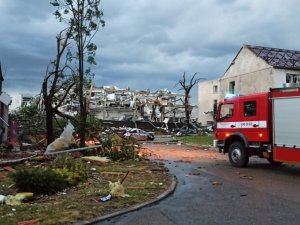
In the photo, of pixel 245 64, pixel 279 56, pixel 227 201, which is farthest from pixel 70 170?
pixel 279 56

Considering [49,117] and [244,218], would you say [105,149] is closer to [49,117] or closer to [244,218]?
[49,117]

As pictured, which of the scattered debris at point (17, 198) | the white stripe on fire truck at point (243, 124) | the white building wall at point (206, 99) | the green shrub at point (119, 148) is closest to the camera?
the scattered debris at point (17, 198)

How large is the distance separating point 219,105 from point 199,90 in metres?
53.7

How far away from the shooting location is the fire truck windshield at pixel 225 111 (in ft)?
60.1

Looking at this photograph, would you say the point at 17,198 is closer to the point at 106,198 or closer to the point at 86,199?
the point at 86,199

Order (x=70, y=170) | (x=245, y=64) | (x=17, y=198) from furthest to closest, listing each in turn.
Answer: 1. (x=245, y=64)
2. (x=70, y=170)
3. (x=17, y=198)

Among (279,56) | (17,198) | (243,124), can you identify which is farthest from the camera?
(279,56)

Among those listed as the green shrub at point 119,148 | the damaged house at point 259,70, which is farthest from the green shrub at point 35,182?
the damaged house at point 259,70

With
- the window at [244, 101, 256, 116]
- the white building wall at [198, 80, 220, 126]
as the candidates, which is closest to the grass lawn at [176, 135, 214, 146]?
the window at [244, 101, 256, 116]

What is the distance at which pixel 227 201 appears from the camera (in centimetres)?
1034

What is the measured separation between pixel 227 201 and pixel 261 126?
21.9 feet

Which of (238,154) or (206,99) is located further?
(206,99)

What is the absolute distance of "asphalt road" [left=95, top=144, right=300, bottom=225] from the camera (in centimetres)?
840

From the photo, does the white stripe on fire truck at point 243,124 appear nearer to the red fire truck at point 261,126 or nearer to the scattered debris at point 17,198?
the red fire truck at point 261,126
